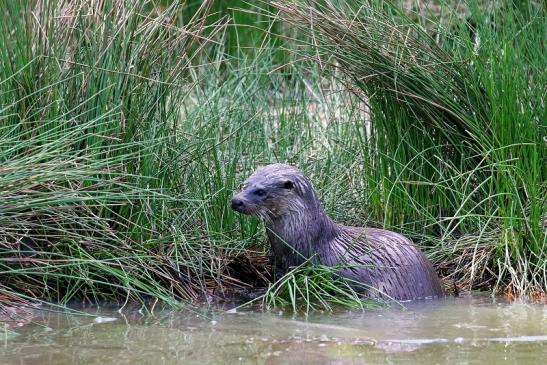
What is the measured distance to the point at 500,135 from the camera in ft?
19.1

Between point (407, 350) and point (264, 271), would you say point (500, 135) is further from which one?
point (407, 350)

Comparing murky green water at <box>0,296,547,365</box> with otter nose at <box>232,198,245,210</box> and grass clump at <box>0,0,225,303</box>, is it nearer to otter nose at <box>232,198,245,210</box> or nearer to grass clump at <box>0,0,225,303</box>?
grass clump at <box>0,0,225,303</box>

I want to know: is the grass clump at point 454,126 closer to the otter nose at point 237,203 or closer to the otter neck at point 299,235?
the otter neck at point 299,235

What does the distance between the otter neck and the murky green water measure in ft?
1.44

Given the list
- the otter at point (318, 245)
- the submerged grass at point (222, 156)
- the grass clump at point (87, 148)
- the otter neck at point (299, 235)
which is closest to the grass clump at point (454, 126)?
the submerged grass at point (222, 156)

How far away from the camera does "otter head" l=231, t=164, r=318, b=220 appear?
539 cm

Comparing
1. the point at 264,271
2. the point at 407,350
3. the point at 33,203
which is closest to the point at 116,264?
the point at 33,203

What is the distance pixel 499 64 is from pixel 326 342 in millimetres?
2063

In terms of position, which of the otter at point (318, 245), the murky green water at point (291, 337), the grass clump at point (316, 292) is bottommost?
the murky green water at point (291, 337)

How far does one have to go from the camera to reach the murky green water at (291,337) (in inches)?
166

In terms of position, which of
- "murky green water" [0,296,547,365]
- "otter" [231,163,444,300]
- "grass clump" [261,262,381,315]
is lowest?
"murky green water" [0,296,547,365]

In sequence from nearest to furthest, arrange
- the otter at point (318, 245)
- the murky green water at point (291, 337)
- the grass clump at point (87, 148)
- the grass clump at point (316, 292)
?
the murky green water at point (291, 337) < the grass clump at point (87, 148) < the grass clump at point (316, 292) < the otter at point (318, 245)

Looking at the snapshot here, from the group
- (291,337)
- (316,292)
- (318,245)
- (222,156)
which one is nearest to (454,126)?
(318,245)

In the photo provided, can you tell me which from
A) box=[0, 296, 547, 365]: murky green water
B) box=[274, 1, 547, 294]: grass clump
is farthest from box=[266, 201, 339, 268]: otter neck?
box=[274, 1, 547, 294]: grass clump
